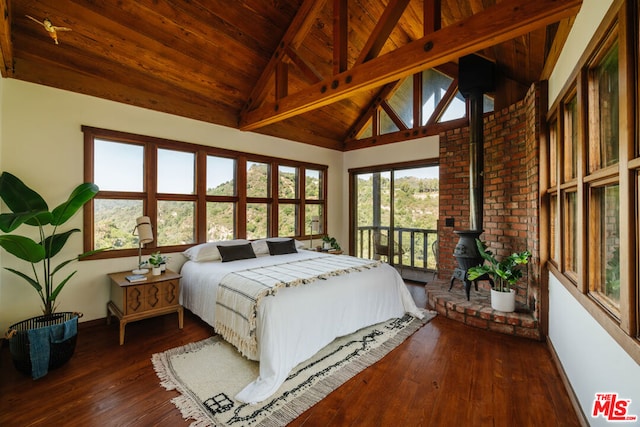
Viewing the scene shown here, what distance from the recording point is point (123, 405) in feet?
6.43

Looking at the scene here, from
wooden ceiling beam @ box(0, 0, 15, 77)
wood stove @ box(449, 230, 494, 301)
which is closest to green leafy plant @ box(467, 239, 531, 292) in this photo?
wood stove @ box(449, 230, 494, 301)

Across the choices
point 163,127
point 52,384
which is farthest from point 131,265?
point 163,127

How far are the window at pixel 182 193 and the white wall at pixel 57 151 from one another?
14 cm

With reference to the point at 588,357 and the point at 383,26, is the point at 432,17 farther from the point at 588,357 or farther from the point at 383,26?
the point at 588,357

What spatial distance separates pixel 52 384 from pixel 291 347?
1.88m

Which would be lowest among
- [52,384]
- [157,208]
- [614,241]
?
[52,384]

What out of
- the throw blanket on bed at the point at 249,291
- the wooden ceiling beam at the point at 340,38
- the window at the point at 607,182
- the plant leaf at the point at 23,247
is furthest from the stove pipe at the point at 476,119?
the plant leaf at the point at 23,247

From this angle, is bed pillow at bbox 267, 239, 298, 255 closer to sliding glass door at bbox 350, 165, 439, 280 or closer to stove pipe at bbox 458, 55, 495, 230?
sliding glass door at bbox 350, 165, 439, 280

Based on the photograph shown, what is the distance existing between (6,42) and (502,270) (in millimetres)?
5265

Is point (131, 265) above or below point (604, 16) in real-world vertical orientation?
below

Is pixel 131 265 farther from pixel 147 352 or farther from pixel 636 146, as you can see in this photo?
pixel 636 146

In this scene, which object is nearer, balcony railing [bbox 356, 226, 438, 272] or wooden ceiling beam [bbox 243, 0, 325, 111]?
wooden ceiling beam [bbox 243, 0, 325, 111]

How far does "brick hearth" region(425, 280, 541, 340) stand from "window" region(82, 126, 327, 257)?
292 cm

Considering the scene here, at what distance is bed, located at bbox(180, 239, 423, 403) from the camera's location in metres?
2.24
